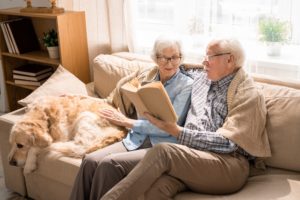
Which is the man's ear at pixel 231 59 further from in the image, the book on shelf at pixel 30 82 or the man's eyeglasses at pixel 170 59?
the book on shelf at pixel 30 82

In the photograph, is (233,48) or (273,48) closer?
(233,48)

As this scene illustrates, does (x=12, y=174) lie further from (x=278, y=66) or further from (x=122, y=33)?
(x=278, y=66)

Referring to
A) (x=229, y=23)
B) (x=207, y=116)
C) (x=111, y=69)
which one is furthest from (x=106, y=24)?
(x=207, y=116)

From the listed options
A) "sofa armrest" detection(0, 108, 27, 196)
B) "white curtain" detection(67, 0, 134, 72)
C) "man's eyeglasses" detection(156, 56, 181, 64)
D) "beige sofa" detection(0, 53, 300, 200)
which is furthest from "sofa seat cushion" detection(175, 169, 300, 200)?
"white curtain" detection(67, 0, 134, 72)

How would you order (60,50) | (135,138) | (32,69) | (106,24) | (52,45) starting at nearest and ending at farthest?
(135,138), (60,50), (52,45), (106,24), (32,69)

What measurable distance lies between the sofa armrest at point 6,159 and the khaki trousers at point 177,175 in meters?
1.01

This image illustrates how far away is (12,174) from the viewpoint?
8.61 ft

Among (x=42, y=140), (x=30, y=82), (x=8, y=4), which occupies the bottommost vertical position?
(x=42, y=140)

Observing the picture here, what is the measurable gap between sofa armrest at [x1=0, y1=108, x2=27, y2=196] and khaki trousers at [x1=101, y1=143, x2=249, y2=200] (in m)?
1.01

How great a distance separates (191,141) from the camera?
77.6 inches

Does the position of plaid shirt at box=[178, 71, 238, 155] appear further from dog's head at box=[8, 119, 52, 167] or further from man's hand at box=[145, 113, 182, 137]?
dog's head at box=[8, 119, 52, 167]

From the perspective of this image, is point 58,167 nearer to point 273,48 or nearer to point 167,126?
point 167,126

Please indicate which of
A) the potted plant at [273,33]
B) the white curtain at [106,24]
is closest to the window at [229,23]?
the potted plant at [273,33]

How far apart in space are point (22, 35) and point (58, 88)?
1.06 metres
